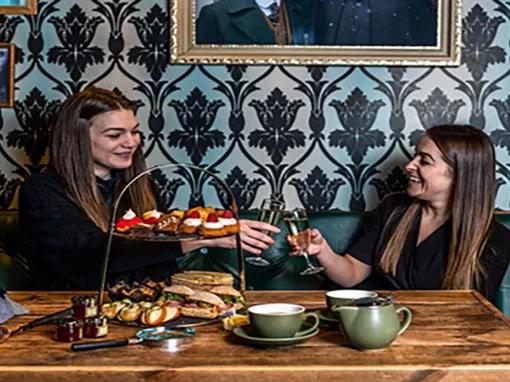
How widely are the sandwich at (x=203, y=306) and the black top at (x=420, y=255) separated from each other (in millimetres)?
1066

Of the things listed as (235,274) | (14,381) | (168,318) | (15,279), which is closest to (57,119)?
(15,279)

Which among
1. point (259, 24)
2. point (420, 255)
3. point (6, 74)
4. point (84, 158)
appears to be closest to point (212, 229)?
point (84, 158)

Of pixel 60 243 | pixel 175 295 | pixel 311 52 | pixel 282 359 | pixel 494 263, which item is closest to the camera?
pixel 282 359

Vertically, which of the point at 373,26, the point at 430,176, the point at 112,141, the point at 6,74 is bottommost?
the point at 430,176

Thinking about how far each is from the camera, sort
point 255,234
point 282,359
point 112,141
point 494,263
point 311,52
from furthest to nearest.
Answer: point 311,52
point 112,141
point 494,263
point 255,234
point 282,359

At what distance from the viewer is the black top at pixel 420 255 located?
267cm

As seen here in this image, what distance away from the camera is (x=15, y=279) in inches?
115

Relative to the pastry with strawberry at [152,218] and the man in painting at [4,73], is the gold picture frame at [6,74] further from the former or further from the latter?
the pastry with strawberry at [152,218]

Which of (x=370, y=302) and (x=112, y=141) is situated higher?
(x=112, y=141)

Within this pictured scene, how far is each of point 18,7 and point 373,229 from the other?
1.77 meters

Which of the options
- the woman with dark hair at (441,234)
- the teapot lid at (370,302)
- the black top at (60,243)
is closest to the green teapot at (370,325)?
the teapot lid at (370,302)

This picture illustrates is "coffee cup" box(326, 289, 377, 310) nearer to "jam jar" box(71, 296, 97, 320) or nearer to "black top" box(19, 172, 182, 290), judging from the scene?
"jam jar" box(71, 296, 97, 320)

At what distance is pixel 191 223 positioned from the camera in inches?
76.7

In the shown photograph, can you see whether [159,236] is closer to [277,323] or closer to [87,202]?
[277,323]
